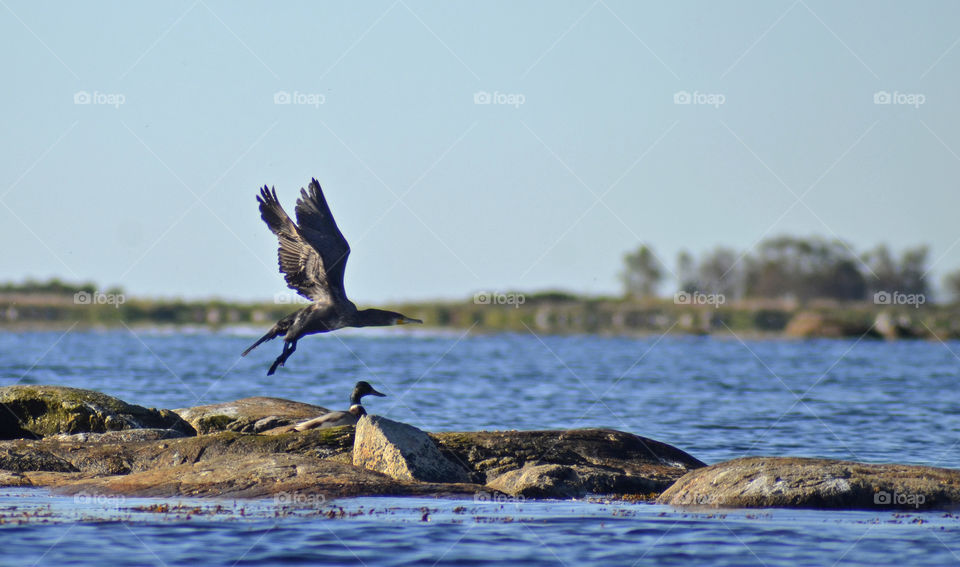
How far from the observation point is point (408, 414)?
23016mm

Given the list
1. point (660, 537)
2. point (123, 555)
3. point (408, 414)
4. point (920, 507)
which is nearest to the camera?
point (123, 555)

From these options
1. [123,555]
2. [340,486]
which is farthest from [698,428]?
[123,555]

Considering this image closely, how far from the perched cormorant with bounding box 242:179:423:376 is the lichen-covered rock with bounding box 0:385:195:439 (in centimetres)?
269

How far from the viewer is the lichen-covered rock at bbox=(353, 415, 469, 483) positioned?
1328 centimetres

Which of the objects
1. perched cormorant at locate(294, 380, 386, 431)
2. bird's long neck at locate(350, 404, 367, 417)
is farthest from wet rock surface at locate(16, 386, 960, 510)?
bird's long neck at locate(350, 404, 367, 417)

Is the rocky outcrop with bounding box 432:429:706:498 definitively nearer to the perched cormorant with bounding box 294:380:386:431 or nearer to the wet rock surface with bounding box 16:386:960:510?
the wet rock surface with bounding box 16:386:960:510

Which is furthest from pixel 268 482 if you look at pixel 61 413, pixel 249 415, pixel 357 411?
pixel 61 413

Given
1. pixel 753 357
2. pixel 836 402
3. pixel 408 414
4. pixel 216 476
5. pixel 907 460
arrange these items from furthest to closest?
1. pixel 753 357
2. pixel 836 402
3. pixel 408 414
4. pixel 907 460
5. pixel 216 476

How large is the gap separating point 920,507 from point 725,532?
7.92 ft

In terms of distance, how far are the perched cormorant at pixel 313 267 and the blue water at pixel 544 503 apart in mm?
2931

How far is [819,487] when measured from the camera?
39.8 feet

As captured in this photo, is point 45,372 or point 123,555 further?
point 45,372

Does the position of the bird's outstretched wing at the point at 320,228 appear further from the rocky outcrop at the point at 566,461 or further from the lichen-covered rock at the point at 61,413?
the lichen-covered rock at the point at 61,413

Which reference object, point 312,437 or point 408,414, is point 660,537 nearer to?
point 312,437
